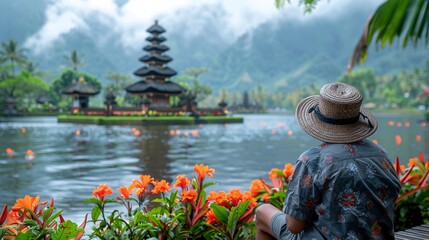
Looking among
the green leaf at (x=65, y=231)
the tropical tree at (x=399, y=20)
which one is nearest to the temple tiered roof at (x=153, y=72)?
the tropical tree at (x=399, y=20)

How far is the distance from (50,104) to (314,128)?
7571 centimetres

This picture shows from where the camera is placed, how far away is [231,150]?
14891mm

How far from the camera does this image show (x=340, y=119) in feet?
7.13

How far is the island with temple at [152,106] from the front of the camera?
38.2 m

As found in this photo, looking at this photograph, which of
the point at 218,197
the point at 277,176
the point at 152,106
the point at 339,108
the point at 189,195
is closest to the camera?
the point at 339,108

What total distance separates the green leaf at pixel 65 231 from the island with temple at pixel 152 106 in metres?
33.2

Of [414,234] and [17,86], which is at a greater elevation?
[17,86]

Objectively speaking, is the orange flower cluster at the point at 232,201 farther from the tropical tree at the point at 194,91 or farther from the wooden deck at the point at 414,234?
the tropical tree at the point at 194,91

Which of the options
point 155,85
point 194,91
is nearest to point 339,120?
point 155,85

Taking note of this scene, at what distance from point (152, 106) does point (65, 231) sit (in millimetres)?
43837

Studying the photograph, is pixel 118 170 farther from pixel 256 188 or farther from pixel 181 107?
pixel 181 107

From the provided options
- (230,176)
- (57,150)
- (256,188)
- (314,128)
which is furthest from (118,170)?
(314,128)

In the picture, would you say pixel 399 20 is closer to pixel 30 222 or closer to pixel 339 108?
pixel 339 108

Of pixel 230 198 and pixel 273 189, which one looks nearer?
pixel 230 198
